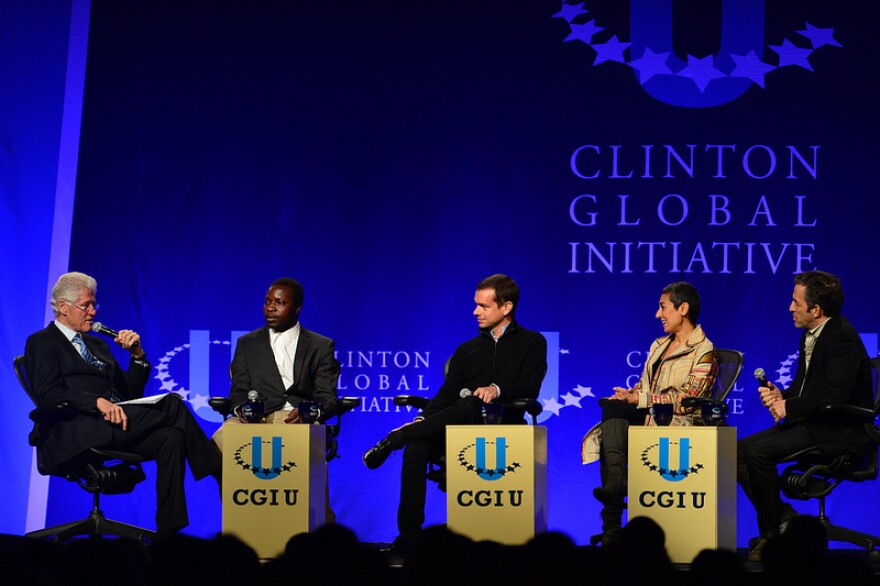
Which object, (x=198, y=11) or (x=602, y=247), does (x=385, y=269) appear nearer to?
(x=602, y=247)

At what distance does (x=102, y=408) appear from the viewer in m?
5.85

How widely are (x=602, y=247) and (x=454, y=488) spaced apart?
2.23 m

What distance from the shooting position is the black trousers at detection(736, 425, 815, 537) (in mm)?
5680

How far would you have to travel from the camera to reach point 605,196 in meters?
7.22

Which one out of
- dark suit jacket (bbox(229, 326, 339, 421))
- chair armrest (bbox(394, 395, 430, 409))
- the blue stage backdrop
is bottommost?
chair armrest (bbox(394, 395, 430, 409))

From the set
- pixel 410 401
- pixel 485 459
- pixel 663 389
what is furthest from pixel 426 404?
pixel 663 389

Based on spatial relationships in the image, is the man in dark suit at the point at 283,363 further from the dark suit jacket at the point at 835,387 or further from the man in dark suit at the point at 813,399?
the dark suit jacket at the point at 835,387

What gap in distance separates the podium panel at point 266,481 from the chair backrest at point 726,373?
202 cm

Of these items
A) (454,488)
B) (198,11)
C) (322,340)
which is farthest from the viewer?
(198,11)

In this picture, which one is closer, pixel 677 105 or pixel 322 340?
pixel 322 340

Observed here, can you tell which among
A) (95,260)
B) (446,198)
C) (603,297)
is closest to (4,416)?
(95,260)

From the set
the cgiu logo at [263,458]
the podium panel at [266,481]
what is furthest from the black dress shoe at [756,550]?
the cgiu logo at [263,458]

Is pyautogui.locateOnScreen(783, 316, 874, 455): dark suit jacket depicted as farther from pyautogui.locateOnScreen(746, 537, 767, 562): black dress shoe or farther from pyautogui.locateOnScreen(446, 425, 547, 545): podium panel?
pyautogui.locateOnScreen(446, 425, 547, 545): podium panel

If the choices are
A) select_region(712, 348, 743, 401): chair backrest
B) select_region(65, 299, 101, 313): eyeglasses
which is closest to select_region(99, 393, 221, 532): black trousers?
select_region(65, 299, 101, 313): eyeglasses
